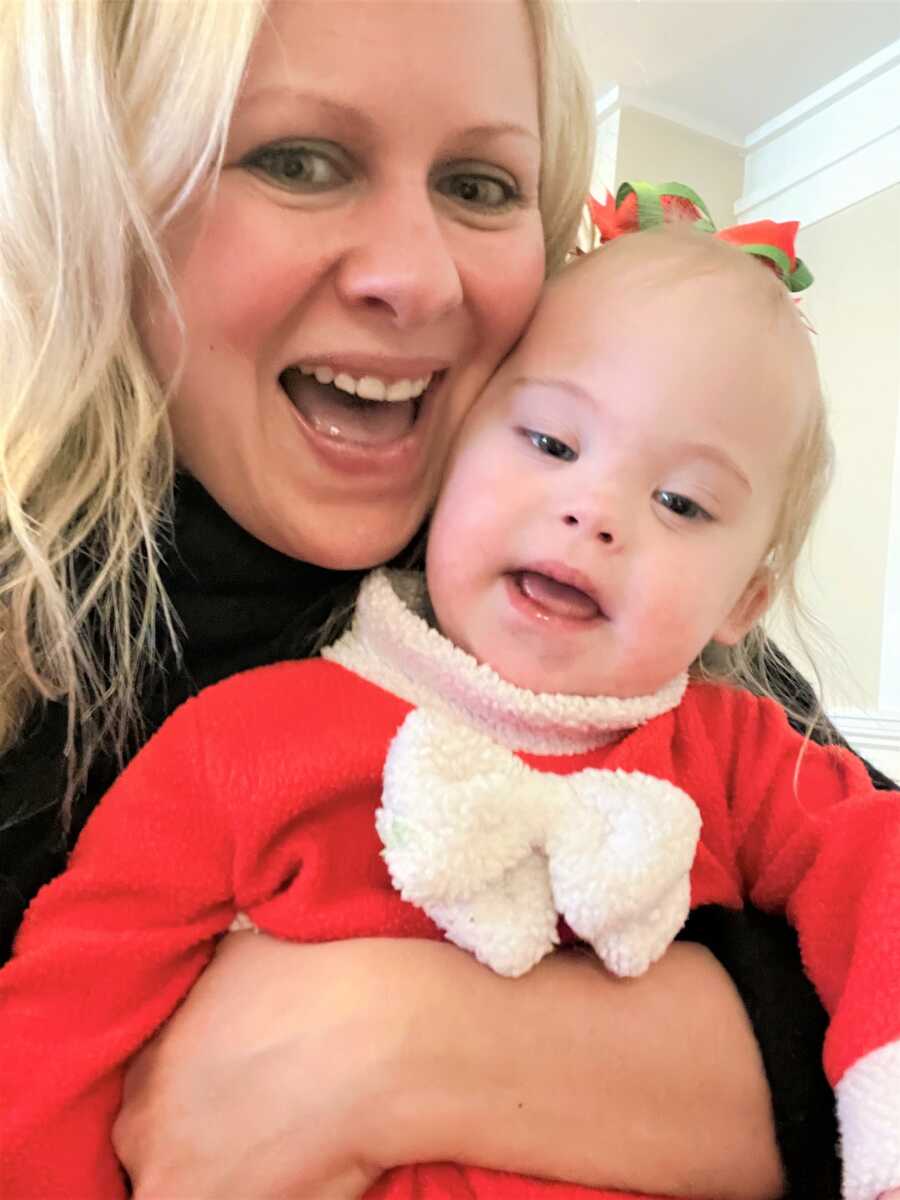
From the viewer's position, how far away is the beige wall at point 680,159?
3.67 meters

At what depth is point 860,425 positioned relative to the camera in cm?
338

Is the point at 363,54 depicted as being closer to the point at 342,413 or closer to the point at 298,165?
the point at 298,165

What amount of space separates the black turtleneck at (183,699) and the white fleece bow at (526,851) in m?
0.10

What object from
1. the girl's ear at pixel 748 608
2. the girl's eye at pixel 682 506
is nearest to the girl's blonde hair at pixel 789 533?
the girl's ear at pixel 748 608

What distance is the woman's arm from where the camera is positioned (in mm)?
744

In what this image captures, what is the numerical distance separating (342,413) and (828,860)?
0.58 metres

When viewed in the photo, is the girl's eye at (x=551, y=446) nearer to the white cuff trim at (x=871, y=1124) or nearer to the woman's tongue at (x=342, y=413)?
the woman's tongue at (x=342, y=413)

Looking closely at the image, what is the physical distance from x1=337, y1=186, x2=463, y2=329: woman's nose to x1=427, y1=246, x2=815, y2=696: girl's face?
12cm

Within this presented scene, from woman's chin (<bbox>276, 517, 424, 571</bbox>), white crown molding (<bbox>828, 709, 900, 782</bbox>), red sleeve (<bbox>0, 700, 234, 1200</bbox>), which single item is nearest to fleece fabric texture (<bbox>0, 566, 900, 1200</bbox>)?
red sleeve (<bbox>0, 700, 234, 1200</bbox>)

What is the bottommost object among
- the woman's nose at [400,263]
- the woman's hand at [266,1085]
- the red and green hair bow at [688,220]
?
the woman's hand at [266,1085]

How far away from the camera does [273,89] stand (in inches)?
33.3

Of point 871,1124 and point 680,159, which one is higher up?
point 680,159

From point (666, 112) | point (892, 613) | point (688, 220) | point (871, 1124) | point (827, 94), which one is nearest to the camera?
point (871, 1124)

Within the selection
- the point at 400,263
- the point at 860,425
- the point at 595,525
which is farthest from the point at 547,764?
the point at 860,425
